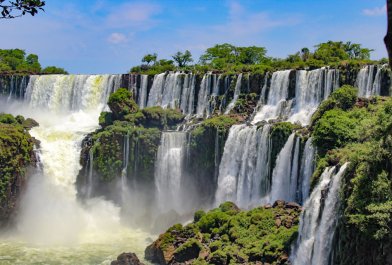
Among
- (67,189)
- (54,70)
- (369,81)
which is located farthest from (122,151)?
(54,70)

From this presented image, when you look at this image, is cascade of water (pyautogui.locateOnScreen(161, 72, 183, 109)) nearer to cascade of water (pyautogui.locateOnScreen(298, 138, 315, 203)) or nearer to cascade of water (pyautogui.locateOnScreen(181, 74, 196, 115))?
cascade of water (pyautogui.locateOnScreen(181, 74, 196, 115))

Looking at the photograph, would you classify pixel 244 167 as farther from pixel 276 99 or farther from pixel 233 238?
pixel 276 99

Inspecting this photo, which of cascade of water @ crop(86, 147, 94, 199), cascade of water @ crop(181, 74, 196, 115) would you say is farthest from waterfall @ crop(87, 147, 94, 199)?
cascade of water @ crop(181, 74, 196, 115)

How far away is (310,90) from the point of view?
39844mm

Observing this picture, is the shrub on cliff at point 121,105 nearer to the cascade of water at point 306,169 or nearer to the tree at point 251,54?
the cascade of water at point 306,169

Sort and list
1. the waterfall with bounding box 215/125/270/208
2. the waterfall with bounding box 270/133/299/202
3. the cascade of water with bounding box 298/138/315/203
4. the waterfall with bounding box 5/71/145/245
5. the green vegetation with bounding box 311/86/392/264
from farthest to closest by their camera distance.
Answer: the waterfall with bounding box 5/71/145/245
the waterfall with bounding box 215/125/270/208
the waterfall with bounding box 270/133/299/202
the cascade of water with bounding box 298/138/315/203
the green vegetation with bounding box 311/86/392/264

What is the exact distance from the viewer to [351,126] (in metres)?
27.7

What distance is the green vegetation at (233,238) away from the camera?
25.7 meters

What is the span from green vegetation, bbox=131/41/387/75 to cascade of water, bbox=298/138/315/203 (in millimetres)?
11071

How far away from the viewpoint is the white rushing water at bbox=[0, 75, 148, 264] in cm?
3250

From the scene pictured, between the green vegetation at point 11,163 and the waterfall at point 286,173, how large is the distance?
→ 57.6ft

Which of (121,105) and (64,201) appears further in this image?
(121,105)

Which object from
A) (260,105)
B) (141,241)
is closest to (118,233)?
(141,241)

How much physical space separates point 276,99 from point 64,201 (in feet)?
58.2
